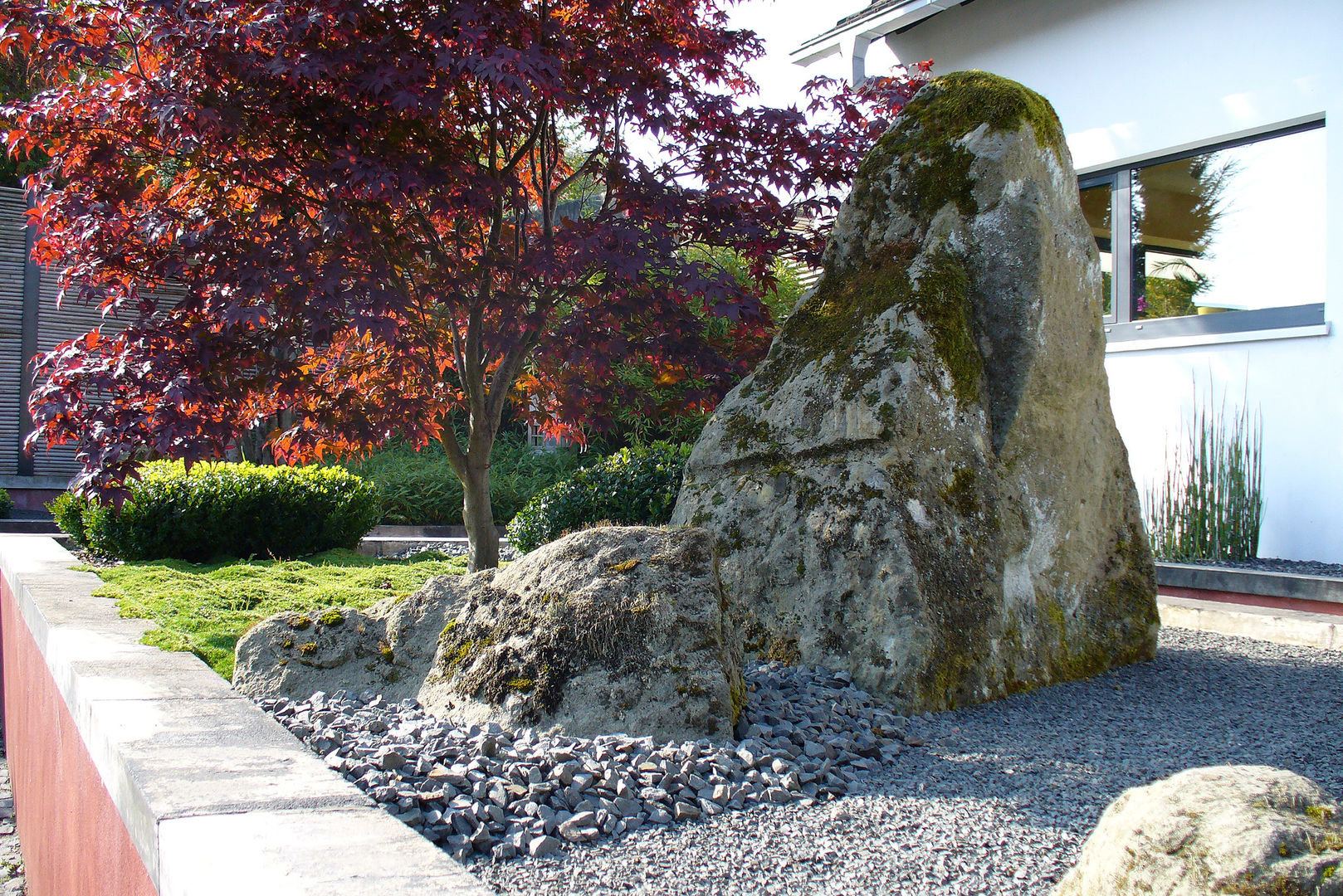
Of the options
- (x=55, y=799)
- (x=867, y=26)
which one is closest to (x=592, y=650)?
(x=55, y=799)

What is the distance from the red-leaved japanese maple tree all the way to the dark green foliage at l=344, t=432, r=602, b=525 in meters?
6.22

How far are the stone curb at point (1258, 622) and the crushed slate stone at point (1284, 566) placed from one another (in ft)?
2.63

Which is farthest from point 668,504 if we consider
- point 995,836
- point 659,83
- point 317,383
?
point 995,836

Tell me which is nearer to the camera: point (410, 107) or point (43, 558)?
point (410, 107)

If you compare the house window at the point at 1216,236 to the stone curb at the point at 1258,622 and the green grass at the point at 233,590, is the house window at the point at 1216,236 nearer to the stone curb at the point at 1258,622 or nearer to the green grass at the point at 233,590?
the stone curb at the point at 1258,622

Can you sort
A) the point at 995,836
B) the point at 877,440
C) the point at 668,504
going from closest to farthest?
the point at 995,836 < the point at 877,440 < the point at 668,504

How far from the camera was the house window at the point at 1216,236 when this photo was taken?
21.8ft

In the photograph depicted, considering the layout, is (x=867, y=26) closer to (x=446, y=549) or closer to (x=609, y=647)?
(x=446, y=549)

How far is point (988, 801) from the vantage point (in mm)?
2316

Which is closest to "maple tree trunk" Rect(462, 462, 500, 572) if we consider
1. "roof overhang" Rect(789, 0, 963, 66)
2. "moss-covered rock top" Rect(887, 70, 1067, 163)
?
"moss-covered rock top" Rect(887, 70, 1067, 163)

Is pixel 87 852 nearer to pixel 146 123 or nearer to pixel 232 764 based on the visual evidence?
pixel 232 764

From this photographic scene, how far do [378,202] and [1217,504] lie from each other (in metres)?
5.46

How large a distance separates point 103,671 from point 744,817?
87.3 inches

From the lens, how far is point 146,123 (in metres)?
3.92
